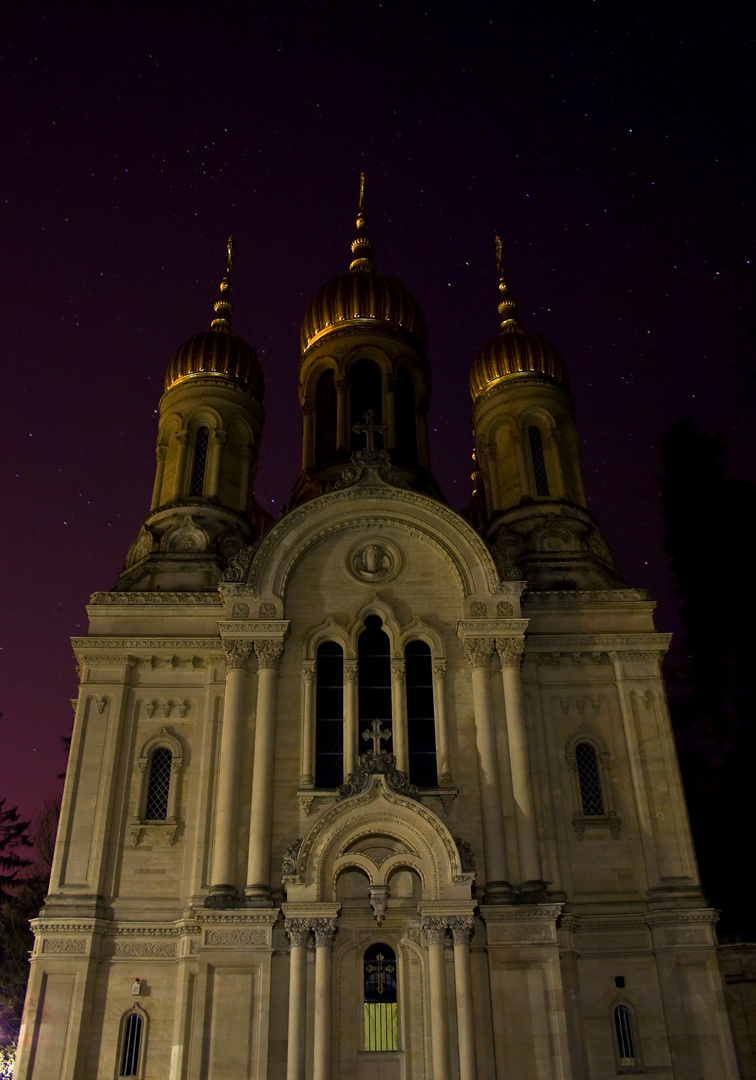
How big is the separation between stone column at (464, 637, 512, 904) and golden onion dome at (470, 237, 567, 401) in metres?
11.7

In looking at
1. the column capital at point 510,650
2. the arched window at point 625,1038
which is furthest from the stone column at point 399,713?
the arched window at point 625,1038

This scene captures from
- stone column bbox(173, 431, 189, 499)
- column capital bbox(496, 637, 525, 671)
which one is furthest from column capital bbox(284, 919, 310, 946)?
stone column bbox(173, 431, 189, 499)

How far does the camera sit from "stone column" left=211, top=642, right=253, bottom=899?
64.9 ft

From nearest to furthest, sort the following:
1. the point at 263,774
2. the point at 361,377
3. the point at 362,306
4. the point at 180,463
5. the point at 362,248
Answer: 1. the point at 263,774
2. the point at 180,463
3. the point at 361,377
4. the point at 362,306
5. the point at 362,248

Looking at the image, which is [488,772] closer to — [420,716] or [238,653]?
[420,716]

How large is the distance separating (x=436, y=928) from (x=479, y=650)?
21.0 feet

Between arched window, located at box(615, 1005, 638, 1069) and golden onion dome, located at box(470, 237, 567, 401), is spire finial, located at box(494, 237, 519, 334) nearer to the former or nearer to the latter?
golden onion dome, located at box(470, 237, 567, 401)

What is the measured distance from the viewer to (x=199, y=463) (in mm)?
29141

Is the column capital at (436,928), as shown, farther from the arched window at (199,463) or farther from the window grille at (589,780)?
the arched window at (199,463)

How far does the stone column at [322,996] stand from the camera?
17.5 m

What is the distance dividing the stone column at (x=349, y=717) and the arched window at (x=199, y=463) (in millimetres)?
8896


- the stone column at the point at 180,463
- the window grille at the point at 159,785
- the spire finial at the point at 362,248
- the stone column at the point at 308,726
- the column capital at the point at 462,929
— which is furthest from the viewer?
the spire finial at the point at 362,248

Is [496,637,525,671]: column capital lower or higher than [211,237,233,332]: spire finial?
lower

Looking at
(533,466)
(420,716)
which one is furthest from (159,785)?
(533,466)
